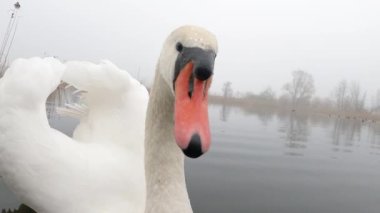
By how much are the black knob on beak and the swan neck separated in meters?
0.52

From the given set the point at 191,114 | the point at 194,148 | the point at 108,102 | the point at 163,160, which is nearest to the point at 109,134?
the point at 108,102

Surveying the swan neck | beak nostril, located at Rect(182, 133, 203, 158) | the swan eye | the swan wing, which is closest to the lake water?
the swan wing

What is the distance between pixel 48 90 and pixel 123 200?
42.8 inches

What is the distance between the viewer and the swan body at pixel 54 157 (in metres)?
2.96

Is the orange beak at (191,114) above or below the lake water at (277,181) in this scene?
above

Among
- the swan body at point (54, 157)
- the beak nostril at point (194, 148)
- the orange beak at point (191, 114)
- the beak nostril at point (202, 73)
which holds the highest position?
the beak nostril at point (202, 73)

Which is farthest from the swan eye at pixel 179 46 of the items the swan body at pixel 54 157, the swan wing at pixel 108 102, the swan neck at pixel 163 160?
the swan wing at pixel 108 102

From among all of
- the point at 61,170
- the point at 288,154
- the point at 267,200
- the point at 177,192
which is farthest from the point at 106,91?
the point at 288,154

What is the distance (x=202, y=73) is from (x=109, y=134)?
91.1 inches

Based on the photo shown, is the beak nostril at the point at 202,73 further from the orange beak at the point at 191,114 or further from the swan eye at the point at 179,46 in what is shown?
the swan eye at the point at 179,46

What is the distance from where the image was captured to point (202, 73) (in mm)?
1685

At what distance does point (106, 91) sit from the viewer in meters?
3.82

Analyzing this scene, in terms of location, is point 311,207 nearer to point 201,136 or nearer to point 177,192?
point 177,192

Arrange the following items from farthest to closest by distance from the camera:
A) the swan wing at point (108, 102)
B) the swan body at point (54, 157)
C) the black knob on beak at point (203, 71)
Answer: the swan wing at point (108, 102) < the swan body at point (54, 157) < the black knob on beak at point (203, 71)
